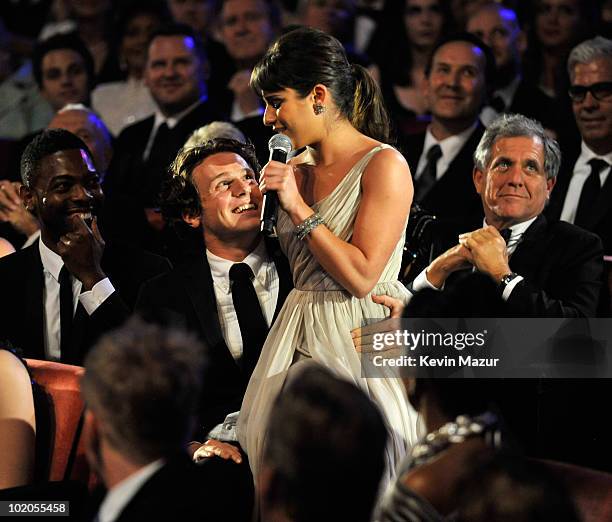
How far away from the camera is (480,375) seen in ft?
6.88

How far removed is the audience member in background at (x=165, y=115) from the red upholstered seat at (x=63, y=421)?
1.95 m

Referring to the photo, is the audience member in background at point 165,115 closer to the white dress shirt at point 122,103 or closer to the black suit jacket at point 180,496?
the white dress shirt at point 122,103

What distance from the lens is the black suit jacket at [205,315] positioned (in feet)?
Result: 9.98

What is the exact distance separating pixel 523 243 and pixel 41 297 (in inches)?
59.9


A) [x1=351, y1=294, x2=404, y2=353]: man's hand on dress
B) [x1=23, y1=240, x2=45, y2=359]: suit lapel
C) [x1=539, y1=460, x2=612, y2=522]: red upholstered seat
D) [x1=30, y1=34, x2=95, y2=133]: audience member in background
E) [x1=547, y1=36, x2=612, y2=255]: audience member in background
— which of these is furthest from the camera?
[x1=30, y1=34, x2=95, y2=133]: audience member in background

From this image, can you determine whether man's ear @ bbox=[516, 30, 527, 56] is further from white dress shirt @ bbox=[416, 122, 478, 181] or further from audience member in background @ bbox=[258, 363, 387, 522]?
audience member in background @ bbox=[258, 363, 387, 522]

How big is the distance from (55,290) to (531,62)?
2687 millimetres

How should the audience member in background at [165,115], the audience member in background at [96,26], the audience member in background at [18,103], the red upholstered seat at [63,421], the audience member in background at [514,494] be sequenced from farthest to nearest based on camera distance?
1. the audience member in background at [96,26]
2. the audience member in background at [18,103]
3. the audience member in background at [165,115]
4. the red upholstered seat at [63,421]
5. the audience member in background at [514,494]

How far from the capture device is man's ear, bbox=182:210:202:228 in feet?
10.7

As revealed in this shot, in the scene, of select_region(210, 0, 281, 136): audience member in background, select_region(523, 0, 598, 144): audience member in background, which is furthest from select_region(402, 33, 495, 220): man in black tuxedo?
select_region(210, 0, 281, 136): audience member in background

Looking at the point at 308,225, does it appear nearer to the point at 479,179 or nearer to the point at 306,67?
the point at 306,67

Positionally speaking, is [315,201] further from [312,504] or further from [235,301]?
[312,504]

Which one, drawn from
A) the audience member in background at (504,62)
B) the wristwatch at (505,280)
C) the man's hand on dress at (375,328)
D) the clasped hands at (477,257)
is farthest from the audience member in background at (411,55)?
the man's hand on dress at (375,328)

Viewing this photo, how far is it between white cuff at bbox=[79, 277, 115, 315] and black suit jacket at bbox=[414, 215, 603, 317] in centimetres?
104
